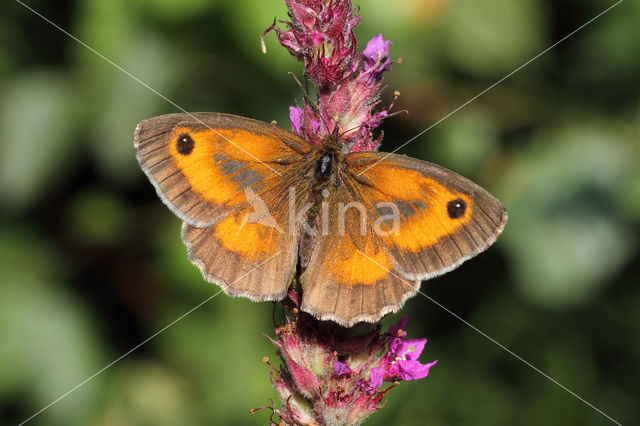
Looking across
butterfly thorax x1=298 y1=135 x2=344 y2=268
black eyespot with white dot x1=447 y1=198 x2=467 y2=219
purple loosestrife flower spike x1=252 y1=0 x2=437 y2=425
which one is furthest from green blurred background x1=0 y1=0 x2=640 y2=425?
black eyespot with white dot x1=447 y1=198 x2=467 y2=219

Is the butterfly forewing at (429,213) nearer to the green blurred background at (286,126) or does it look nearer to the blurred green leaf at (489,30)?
the green blurred background at (286,126)

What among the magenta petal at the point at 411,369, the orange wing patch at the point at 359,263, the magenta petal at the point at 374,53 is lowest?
the magenta petal at the point at 411,369

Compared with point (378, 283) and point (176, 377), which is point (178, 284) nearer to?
point (176, 377)

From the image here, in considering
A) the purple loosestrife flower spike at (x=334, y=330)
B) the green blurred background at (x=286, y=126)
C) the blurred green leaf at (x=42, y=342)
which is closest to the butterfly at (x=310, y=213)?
the purple loosestrife flower spike at (x=334, y=330)

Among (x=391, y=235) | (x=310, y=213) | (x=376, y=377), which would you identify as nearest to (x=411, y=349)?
(x=376, y=377)

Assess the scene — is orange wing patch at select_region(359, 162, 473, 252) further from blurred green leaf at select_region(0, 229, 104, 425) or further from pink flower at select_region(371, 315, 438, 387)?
blurred green leaf at select_region(0, 229, 104, 425)

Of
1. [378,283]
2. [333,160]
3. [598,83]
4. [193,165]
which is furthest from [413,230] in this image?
[598,83]
